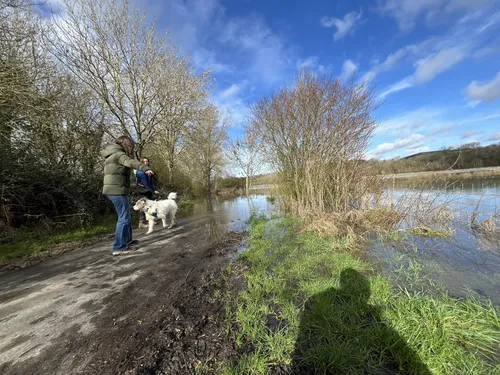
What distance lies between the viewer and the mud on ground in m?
1.59

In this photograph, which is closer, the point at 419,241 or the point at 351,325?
the point at 351,325

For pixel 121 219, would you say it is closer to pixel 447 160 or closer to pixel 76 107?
pixel 76 107

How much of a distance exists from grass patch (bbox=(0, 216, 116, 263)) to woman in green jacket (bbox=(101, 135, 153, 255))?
6.99ft

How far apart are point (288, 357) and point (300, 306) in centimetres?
69

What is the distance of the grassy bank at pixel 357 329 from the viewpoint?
5.14 ft

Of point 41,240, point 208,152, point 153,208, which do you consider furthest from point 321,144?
point 208,152

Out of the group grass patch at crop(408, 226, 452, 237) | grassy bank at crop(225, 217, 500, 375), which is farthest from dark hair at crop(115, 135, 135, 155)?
grass patch at crop(408, 226, 452, 237)

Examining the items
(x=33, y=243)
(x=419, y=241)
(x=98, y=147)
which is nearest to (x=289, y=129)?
(x=419, y=241)

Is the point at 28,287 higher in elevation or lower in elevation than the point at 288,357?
higher

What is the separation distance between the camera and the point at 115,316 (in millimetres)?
2221

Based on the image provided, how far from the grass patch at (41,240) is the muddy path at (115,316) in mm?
1099

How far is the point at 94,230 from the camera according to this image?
21.3ft

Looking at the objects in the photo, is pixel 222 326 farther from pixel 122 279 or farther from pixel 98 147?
pixel 98 147

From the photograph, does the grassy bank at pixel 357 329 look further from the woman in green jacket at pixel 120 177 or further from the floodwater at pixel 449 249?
the woman in green jacket at pixel 120 177
